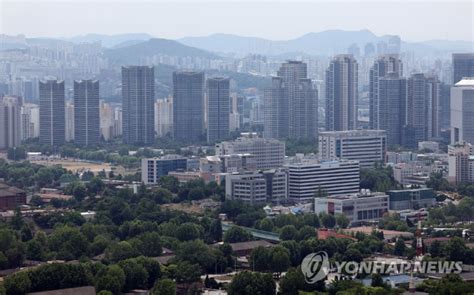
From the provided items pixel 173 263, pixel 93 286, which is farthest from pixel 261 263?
pixel 93 286

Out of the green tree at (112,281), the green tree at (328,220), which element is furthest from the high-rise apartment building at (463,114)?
the green tree at (112,281)

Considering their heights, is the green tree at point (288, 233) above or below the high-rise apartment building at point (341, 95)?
below

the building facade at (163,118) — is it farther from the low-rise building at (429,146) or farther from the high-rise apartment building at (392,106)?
the low-rise building at (429,146)

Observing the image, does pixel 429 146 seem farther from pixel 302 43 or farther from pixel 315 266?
pixel 302 43

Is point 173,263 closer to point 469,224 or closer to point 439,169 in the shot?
point 469,224

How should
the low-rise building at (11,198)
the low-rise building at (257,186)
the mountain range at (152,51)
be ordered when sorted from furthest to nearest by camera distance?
the mountain range at (152,51), the low-rise building at (257,186), the low-rise building at (11,198)

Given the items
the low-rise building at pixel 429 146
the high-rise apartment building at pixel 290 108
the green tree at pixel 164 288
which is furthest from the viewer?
the high-rise apartment building at pixel 290 108
